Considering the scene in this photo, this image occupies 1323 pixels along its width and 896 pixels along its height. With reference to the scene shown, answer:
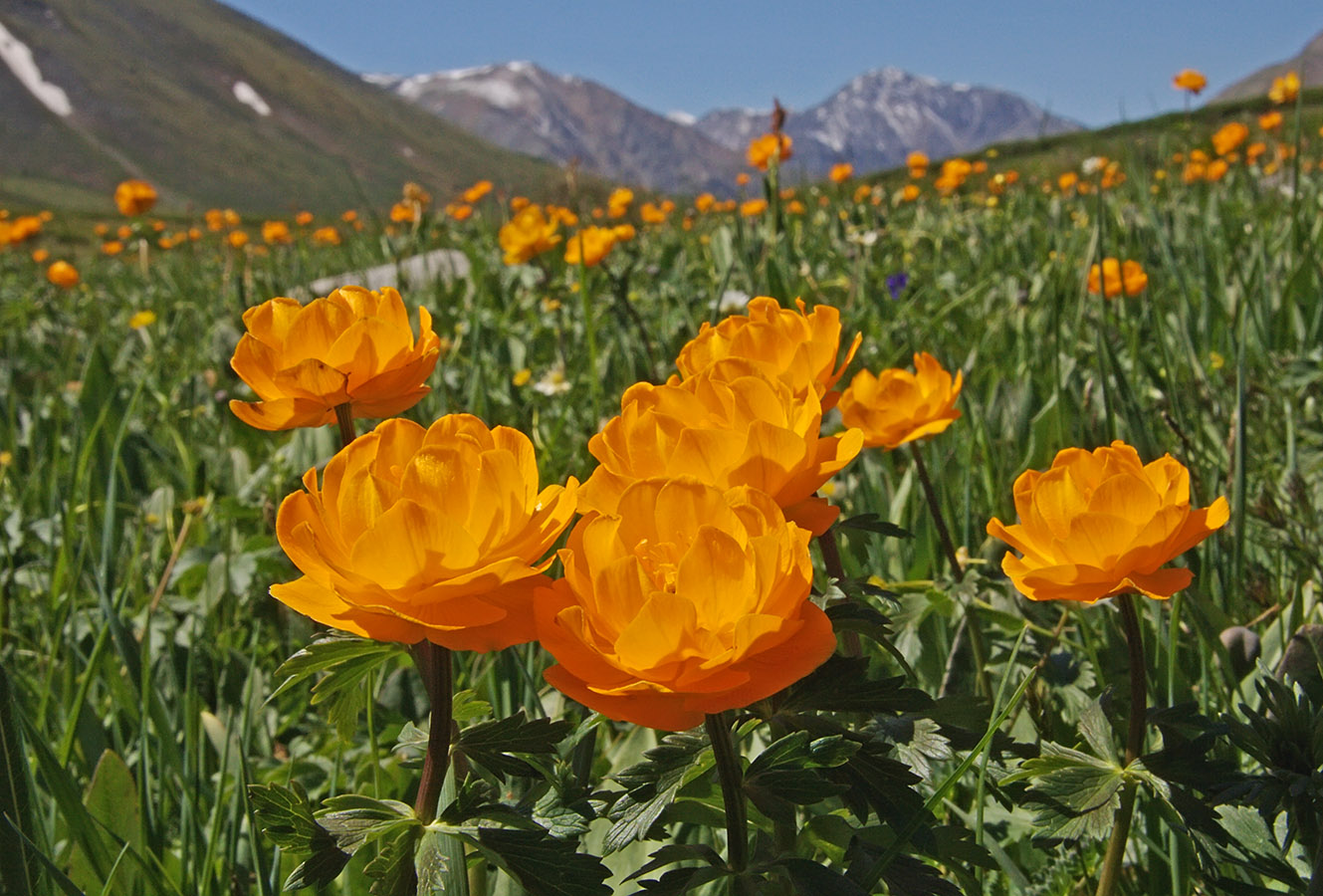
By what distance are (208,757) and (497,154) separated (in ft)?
588

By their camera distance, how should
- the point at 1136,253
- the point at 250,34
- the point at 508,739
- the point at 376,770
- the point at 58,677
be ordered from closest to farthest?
the point at 508,739 < the point at 376,770 < the point at 58,677 < the point at 1136,253 < the point at 250,34

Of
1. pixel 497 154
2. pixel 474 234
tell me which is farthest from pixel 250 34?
pixel 474 234

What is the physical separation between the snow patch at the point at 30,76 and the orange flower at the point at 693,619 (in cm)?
16090

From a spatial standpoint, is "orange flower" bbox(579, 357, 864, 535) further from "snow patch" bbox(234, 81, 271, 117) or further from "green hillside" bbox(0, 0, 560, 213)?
"snow patch" bbox(234, 81, 271, 117)

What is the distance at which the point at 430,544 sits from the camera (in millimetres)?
513

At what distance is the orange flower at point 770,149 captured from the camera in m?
2.61

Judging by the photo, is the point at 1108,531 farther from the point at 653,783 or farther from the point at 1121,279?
the point at 1121,279

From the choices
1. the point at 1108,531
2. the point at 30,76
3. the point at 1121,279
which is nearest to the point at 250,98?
the point at 30,76

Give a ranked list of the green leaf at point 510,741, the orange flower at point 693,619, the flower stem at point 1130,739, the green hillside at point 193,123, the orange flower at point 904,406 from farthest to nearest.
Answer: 1. the green hillside at point 193,123
2. the orange flower at point 904,406
3. the flower stem at point 1130,739
4. the green leaf at point 510,741
5. the orange flower at point 693,619

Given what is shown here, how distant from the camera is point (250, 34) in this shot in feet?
623

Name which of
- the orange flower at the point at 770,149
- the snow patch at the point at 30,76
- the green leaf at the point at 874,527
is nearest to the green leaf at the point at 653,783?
the green leaf at the point at 874,527

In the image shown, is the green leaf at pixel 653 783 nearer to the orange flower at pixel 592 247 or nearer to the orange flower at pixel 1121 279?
the orange flower at pixel 1121 279

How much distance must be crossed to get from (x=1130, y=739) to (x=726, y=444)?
0.37 metres

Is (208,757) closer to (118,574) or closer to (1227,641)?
(118,574)
